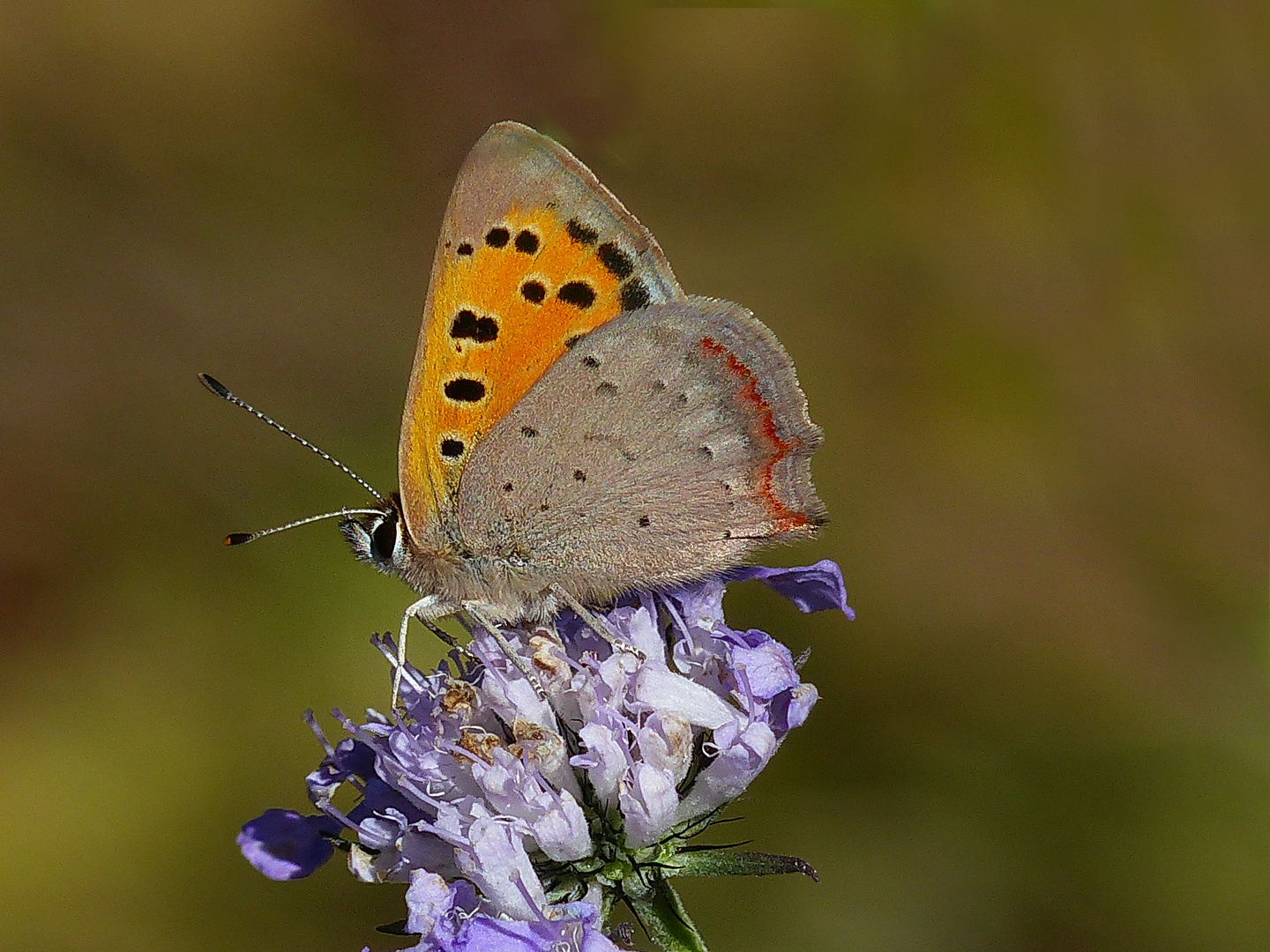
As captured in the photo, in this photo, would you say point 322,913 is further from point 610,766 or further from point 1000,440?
A: point 1000,440

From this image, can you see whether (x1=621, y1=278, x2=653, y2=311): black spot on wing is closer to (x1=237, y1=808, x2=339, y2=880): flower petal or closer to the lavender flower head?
the lavender flower head

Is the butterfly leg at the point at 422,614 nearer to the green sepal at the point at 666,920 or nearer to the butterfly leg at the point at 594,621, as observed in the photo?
the butterfly leg at the point at 594,621

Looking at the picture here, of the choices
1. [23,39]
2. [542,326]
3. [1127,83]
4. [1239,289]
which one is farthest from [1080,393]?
[23,39]

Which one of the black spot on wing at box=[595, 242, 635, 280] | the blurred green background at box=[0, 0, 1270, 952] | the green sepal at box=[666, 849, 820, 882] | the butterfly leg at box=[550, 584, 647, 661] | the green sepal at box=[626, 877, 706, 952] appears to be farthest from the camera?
the blurred green background at box=[0, 0, 1270, 952]

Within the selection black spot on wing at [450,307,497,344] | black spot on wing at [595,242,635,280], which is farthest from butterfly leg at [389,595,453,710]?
black spot on wing at [595,242,635,280]

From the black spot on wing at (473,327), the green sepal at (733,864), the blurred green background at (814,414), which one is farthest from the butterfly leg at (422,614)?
the blurred green background at (814,414)

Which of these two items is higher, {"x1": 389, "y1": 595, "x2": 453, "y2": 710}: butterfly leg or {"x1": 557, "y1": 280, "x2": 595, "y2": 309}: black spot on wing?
{"x1": 557, "y1": 280, "x2": 595, "y2": 309}: black spot on wing

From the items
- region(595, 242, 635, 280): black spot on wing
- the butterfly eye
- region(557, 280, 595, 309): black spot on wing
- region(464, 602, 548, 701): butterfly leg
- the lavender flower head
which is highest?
region(595, 242, 635, 280): black spot on wing

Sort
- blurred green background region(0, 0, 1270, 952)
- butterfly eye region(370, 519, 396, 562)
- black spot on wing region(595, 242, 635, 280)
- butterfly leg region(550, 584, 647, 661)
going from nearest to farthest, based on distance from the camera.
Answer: butterfly leg region(550, 584, 647, 661) → black spot on wing region(595, 242, 635, 280) → butterfly eye region(370, 519, 396, 562) → blurred green background region(0, 0, 1270, 952)
